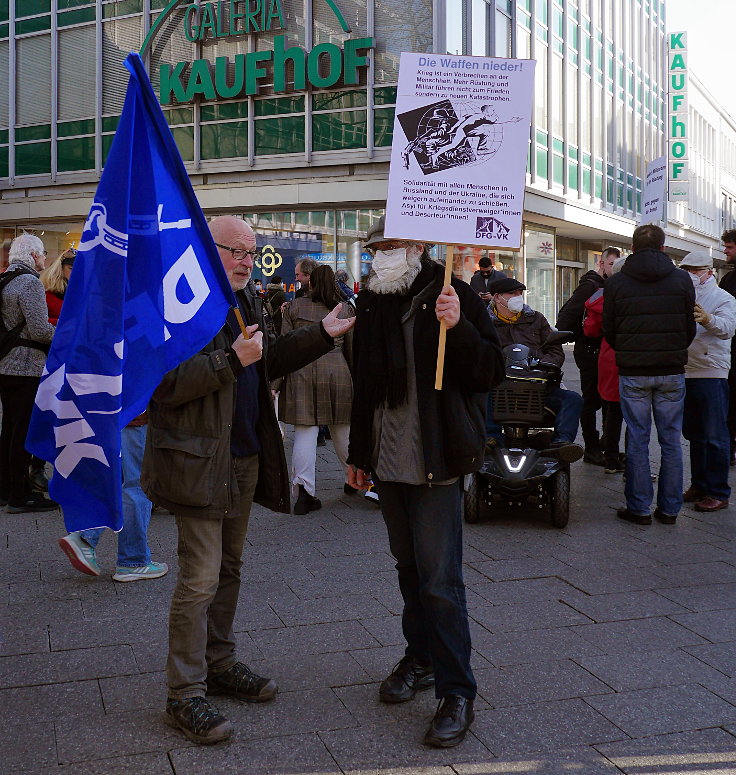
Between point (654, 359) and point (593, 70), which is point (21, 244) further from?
point (593, 70)

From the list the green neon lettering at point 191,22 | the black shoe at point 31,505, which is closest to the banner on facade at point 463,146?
the black shoe at point 31,505

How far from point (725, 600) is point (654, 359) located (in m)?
2.10

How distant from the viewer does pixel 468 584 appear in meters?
5.31

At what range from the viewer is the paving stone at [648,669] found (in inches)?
155

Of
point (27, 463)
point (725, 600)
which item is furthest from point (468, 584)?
point (27, 463)

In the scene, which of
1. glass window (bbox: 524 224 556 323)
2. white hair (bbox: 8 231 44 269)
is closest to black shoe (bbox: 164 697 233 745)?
white hair (bbox: 8 231 44 269)

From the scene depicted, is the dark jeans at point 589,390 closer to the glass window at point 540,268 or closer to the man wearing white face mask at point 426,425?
the man wearing white face mask at point 426,425

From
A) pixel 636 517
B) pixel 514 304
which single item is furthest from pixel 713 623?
pixel 514 304

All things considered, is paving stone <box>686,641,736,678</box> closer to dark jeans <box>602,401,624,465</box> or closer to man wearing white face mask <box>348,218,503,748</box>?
man wearing white face mask <box>348,218,503,748</box>

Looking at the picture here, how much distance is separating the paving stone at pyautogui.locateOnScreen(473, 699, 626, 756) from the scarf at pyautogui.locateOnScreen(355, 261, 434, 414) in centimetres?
124

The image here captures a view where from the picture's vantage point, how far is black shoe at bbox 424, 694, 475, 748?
3354mm

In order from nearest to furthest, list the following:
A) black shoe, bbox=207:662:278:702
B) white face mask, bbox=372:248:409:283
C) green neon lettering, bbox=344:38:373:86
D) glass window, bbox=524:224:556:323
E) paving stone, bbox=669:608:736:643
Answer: white face mask, bbox=372:248:409:283
black shoe, bbox=207:662:278:702
paving stone, bbox=669:608:736:643
green neon lettering, bbox=344:38:373:86
glass window, bbox=524:224:556:323

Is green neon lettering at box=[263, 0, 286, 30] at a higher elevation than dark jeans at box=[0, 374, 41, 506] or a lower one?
higher

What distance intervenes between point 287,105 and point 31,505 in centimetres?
1571
